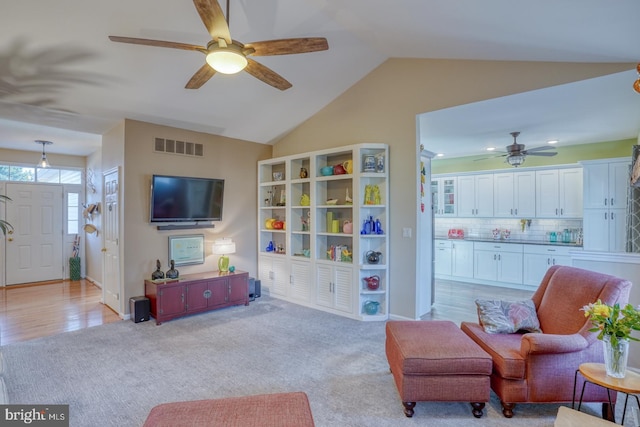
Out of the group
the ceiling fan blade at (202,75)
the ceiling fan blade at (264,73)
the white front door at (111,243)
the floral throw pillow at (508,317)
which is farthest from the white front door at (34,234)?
the floral throw pillow at (508,317)

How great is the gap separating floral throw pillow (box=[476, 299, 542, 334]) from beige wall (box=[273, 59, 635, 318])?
1.45m

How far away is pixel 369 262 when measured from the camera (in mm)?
4594

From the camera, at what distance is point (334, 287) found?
191 inches

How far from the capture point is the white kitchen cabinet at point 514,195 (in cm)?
648

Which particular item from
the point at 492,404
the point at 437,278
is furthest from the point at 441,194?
the point at 492,404

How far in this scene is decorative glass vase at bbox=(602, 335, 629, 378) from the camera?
1874mm

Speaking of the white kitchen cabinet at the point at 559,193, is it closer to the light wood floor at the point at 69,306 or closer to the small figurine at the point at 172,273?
the light wood floor at the point at 69,306

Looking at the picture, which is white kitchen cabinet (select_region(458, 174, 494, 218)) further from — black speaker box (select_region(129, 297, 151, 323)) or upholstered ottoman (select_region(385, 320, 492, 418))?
black speaker box (select_region(129, 297, 151, 323))

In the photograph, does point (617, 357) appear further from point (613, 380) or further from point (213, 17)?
point (213, 17)

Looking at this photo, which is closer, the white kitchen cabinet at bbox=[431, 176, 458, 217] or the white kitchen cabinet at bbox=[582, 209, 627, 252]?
the white kitchen cabinet at bbox=[582, 209, 627, 252]

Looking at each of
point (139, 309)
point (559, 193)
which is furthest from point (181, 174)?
point (559, 193)

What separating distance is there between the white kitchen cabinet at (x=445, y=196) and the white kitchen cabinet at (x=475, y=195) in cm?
15

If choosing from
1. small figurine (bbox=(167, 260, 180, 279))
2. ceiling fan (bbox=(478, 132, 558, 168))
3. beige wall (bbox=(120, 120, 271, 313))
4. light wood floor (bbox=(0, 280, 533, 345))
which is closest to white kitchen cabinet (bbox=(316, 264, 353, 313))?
light wood floor (bbox=(0, 280, 533, 345))

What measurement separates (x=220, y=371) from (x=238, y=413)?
1562 millimetres
